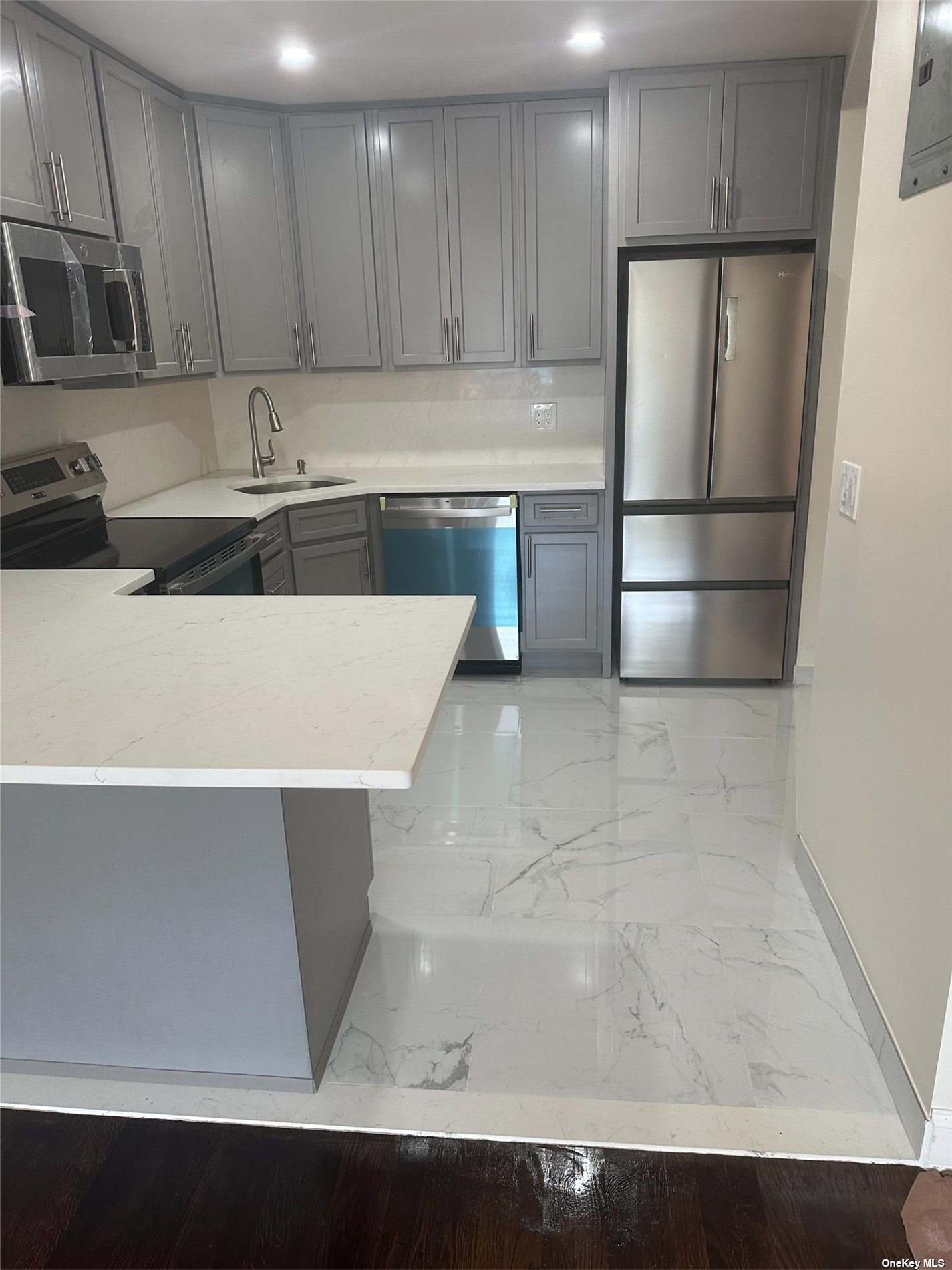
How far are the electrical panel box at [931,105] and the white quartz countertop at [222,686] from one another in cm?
125

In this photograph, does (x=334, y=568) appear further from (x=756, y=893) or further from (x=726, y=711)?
(x=756, y=893)

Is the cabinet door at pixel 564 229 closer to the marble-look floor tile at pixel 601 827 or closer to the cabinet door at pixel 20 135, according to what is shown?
A: the cabinet door at pixel 20 135

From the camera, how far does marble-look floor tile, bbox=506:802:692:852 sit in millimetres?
2783

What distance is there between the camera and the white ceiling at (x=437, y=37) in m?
2.78

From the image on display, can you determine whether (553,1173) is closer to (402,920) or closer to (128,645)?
(402,920)

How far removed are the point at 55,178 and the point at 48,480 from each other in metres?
0.92

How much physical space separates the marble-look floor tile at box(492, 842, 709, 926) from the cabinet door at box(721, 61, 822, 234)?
250 centimetres

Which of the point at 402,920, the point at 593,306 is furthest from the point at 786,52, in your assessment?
the point at 402,920

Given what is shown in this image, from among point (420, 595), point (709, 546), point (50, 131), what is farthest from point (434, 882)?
point (50, 131)

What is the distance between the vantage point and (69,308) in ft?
8.37

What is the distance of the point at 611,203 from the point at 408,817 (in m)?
2.55

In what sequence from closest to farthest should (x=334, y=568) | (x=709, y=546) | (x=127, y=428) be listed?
(x=127, y=428), (x=709, y=546), (x=334, y=568)

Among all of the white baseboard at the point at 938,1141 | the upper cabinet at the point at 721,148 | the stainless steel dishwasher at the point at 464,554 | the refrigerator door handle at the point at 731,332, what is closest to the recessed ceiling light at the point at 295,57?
the upper cabinet at the point at 721,148

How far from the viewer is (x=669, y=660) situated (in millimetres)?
4016
